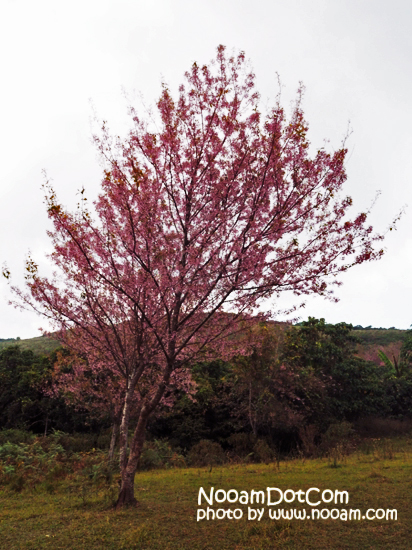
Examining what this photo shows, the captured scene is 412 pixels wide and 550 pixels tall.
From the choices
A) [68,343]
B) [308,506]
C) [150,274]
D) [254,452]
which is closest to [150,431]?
[254,452]

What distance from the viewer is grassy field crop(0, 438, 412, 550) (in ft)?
17.7

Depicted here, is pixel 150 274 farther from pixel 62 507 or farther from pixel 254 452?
pixel 254 452

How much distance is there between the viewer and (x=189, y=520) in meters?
6.46

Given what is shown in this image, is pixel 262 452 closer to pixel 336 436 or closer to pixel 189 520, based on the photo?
pixel 336 436

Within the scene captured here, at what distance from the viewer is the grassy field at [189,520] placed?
5387mm

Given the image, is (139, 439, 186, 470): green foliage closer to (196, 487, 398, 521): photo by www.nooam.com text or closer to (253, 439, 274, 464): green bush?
(253, 439, 274, 464): green bush

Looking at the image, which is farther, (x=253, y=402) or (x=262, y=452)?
(x=253, y=402)

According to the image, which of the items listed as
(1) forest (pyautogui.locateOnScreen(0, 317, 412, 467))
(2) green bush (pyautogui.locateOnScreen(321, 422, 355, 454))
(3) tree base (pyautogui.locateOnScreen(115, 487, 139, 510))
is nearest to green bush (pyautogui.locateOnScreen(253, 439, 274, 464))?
(1) forest (pyautogui.locateOnScreen(0, 317, 412, 467))

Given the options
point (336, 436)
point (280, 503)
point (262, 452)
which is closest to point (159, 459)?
point (262, 452)

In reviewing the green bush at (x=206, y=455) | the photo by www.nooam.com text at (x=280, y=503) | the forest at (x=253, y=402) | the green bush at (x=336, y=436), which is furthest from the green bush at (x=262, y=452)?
the photo by www.nooam.com text at (x=280, y=503)

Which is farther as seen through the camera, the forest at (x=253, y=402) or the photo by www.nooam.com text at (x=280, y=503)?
the forest at (x=253, y=402)

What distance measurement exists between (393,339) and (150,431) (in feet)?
185

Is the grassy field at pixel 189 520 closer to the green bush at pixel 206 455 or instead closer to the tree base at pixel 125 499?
the tree base at pixel 125 499

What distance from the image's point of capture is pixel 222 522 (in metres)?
6.36
